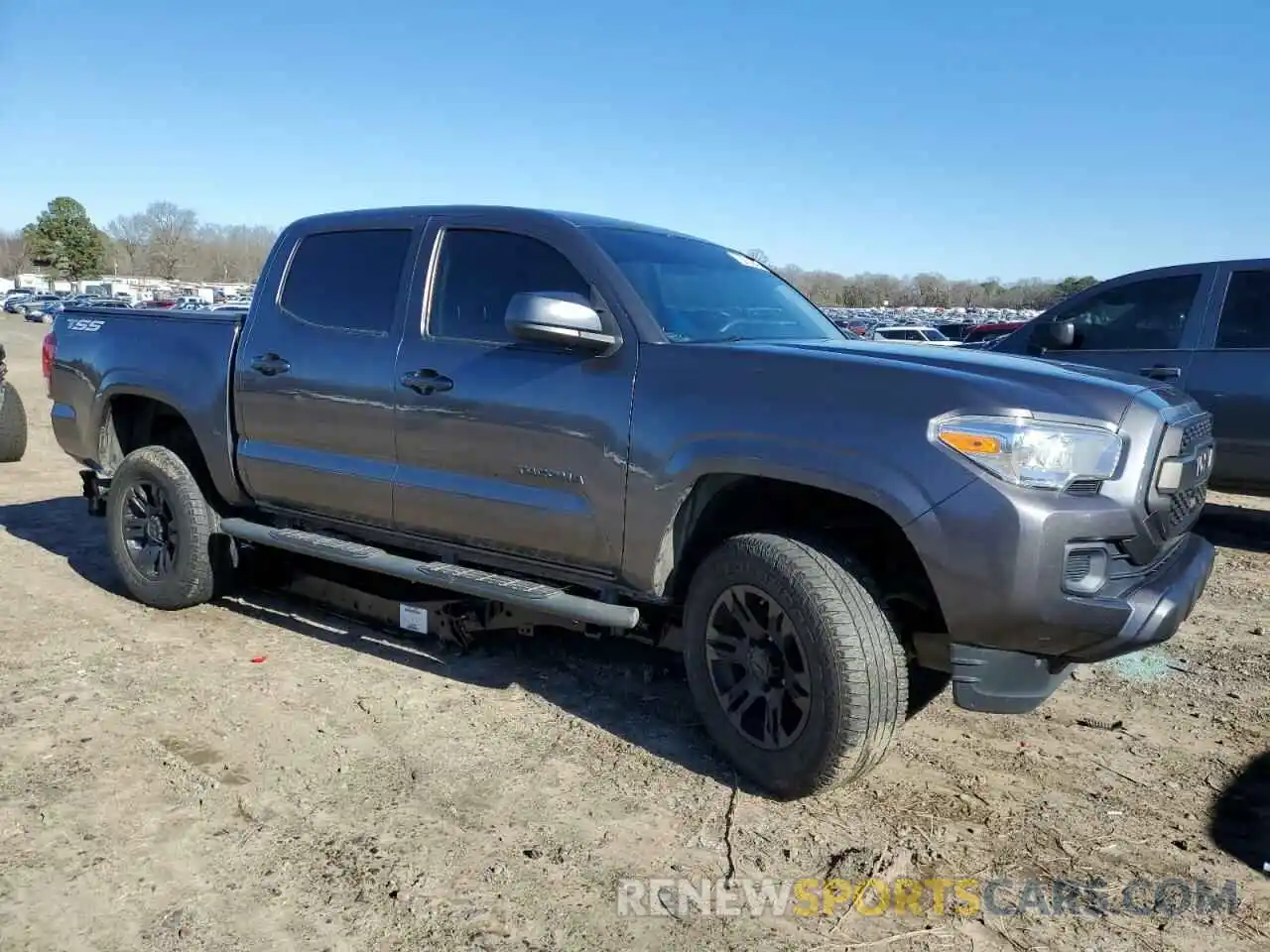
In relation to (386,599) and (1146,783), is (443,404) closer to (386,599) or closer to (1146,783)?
(386,599)

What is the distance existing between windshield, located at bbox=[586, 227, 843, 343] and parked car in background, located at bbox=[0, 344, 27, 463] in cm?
744

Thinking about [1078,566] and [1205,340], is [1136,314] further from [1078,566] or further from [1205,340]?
[1078,566]

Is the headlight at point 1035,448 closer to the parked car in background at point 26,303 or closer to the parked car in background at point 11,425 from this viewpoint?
the parked car in background at point 11,425

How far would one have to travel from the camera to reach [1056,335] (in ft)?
20.7

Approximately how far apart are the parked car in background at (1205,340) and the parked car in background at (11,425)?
8.68 m

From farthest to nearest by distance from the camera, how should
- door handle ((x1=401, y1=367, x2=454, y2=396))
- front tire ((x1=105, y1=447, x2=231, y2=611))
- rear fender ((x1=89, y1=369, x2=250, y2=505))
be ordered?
front tire ((x1=105, y1=447, x2=231, y2=611)) → rear fender ((x1=89, y1=369, x2=250, y2=505)) → door handle ((x1=401, y1=367, x2=454, y2=396))

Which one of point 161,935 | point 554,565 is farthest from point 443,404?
point 161,935

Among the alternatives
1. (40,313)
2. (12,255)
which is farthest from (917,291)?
(12,255)

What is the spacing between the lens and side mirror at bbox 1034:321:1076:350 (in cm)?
615

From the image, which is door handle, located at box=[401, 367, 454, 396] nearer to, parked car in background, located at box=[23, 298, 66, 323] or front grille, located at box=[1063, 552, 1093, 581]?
front grille, located at box=[1063, 552, 1093, 581]

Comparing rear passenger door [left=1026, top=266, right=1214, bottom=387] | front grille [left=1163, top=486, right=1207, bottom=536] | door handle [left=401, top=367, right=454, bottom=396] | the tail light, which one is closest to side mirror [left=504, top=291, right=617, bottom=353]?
door handle [left=401, top=367, right=454, bottom=396]

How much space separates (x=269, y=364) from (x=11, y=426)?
601 centimetres

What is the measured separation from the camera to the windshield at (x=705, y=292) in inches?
145

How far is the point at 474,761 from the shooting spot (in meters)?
3.45
